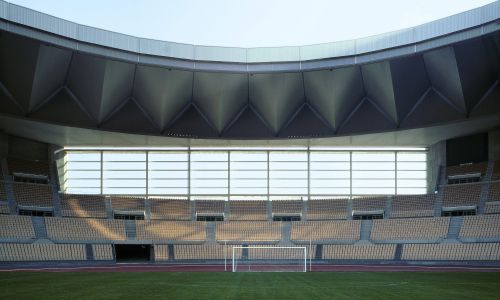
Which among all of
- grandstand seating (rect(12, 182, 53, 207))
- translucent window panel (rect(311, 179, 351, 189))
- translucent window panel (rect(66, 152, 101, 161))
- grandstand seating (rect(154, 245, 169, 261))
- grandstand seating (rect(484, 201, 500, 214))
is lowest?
grandstand seating (rect(154, 245, 169, 261))

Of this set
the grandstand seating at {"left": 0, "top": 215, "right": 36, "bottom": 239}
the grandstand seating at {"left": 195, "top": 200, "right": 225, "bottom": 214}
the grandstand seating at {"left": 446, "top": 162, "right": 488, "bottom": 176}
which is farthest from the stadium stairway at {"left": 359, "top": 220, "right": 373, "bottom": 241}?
the grandstand seating at {"left": 0, "top": 215, "right": 36, "bottom": 239}

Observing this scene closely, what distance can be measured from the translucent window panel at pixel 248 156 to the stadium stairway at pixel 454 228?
1935 centimetres

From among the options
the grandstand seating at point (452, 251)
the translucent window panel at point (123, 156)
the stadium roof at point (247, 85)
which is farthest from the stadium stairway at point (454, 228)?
the translucent window panel at point (123, 156)

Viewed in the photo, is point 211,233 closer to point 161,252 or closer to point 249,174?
point 161,252

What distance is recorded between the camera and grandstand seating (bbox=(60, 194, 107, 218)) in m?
51.1

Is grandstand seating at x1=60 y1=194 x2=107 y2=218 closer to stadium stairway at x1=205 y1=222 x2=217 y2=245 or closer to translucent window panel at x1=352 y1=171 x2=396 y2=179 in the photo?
stadium stairway at x1=205 y1=222 x2=217 y2=245

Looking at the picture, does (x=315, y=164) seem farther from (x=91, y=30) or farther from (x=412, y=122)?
(x=91, y=30)

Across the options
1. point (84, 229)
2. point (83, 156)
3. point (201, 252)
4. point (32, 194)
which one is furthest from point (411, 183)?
point (32, 194)

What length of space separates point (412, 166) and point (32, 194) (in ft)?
121

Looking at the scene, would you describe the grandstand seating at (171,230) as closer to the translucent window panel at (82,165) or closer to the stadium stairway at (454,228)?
the translucent window panel at (82,165)

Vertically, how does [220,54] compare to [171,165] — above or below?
above

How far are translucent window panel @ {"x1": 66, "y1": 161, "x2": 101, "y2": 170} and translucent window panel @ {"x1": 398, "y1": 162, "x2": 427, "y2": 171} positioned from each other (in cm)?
3073

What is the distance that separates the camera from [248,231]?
52.4 m

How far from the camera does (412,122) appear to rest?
147ft
